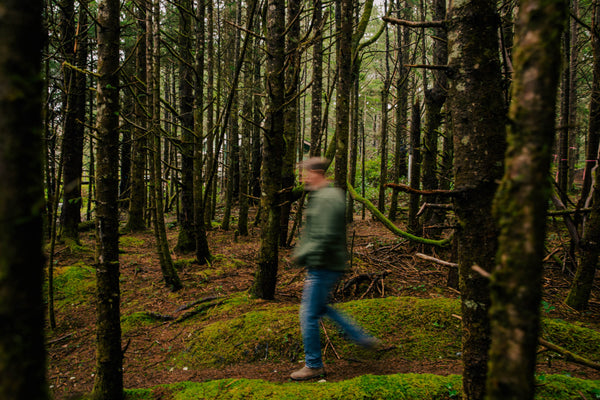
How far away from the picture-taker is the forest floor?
347 centimetres

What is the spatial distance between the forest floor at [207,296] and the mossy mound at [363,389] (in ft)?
1.32

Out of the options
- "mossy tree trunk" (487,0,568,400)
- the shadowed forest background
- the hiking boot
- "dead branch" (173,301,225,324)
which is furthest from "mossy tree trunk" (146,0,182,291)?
"mossy tree trunk" (487,0,568,400)

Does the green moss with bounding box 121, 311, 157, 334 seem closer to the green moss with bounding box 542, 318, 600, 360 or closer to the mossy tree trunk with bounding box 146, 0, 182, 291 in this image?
the mossy tree trunk with bounding box 146, 0, 182, 291

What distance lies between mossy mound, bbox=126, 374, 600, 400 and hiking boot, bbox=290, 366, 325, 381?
7.5 inches

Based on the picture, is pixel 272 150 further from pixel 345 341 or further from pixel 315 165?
pixel 345 341

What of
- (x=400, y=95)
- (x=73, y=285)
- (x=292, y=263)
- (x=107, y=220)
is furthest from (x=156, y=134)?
(x=400, y=95)

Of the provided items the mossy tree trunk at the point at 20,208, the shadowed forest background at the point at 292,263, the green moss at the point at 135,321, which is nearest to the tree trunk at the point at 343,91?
the shadowed forest background at the point at 292,263

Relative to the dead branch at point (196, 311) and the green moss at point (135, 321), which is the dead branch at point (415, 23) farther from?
the green moss at point (135, 321)

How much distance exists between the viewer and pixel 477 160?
6.44 ft

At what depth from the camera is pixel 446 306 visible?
3938 millimetres

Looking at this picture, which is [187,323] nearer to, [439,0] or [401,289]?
[401,289]

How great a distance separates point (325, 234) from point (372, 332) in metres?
1.51

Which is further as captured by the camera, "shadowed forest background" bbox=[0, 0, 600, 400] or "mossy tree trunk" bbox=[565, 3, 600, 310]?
"mossy tree trunk" bbox=[565, 3, 600, 310]

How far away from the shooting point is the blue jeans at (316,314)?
3254 mm
